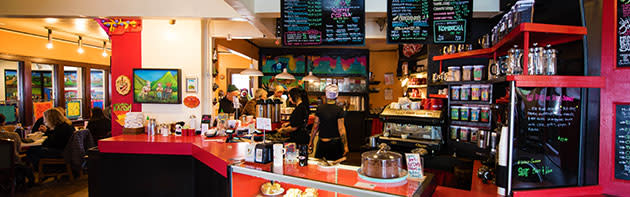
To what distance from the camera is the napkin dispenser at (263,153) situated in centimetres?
272

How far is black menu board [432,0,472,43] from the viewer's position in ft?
11.9

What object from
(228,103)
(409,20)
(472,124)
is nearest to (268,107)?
(228,103)

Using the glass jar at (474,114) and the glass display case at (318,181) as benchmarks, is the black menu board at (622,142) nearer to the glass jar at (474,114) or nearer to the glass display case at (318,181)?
the glass display case at (318,181)

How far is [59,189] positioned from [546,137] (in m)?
6.50

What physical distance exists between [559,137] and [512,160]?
38 cm

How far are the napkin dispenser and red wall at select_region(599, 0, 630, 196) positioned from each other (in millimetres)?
2356

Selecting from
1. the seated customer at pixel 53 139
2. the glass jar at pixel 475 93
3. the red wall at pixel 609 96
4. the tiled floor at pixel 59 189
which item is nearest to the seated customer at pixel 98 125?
the seated customer at pixel 53 139

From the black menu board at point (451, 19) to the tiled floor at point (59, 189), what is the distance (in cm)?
542

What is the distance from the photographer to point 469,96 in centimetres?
442

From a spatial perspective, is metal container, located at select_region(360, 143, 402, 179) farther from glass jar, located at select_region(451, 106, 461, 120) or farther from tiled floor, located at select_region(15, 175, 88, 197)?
tiled floor, located at select_region(15, 175, 88, 197)

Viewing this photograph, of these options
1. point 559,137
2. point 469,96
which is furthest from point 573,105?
point 469,96

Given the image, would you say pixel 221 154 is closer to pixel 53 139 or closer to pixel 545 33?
pixel 545 33

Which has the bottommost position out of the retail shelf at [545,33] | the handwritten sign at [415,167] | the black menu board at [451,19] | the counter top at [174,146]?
the counter top at [174,146]

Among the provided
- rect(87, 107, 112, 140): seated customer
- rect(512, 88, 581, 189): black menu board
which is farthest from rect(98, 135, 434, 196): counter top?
rect(87, 107, 112, 140): seated customer
